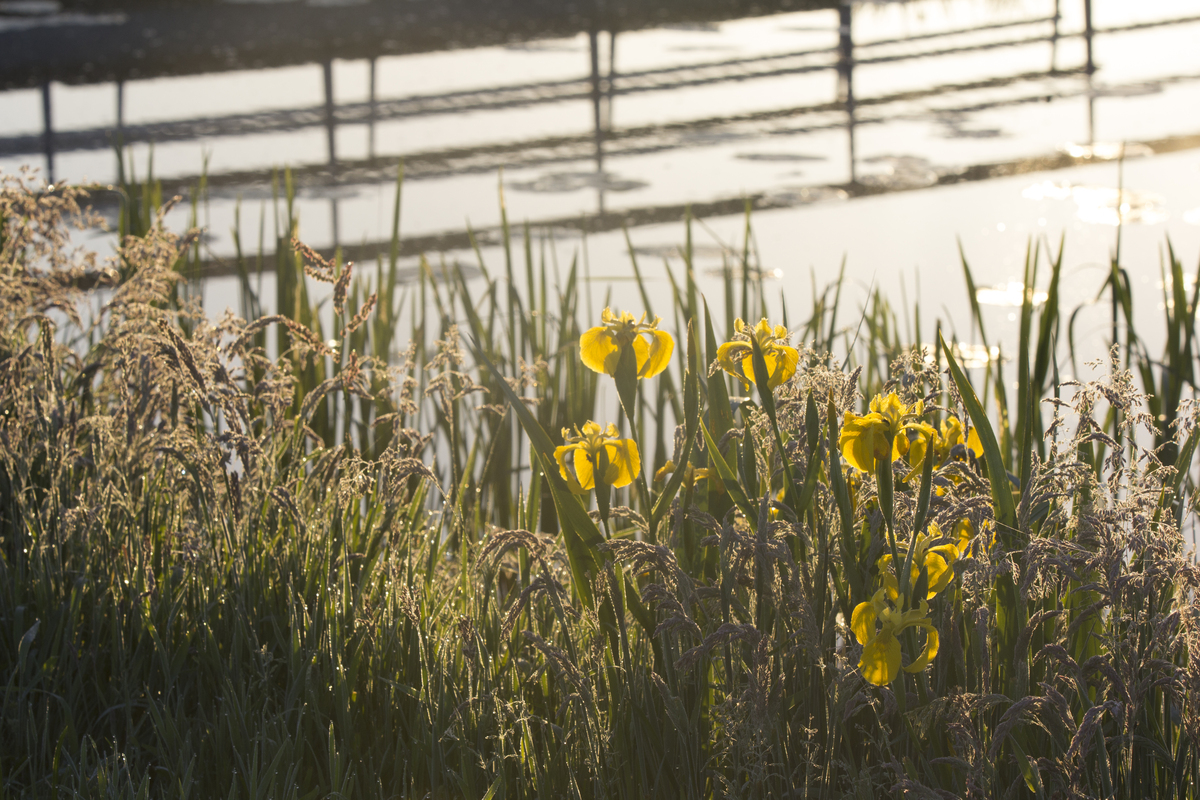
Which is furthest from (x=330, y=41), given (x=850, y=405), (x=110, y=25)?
(x=850, y=405)

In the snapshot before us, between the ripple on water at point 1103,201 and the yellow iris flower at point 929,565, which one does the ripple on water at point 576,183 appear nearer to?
the ripple on water at point 1103,201

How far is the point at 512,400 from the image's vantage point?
3.30ft

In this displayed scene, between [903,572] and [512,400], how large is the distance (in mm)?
400

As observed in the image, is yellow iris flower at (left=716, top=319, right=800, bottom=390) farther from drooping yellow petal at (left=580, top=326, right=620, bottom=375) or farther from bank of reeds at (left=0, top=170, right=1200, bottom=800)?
drooping yellow petal at (left=580, top=326, right=620, bottom=375)

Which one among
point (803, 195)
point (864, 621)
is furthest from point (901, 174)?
point (864, 621)

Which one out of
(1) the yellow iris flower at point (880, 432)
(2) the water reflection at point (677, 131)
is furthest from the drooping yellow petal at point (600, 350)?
(2) the water reflection at point (677, 131)

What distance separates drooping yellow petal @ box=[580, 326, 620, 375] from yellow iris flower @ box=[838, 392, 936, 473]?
9.7 inches

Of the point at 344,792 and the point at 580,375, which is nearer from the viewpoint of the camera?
the point at 344,792

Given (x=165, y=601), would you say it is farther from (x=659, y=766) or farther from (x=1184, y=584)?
(x=1184, y=584)

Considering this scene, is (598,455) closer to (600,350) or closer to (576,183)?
(600,350)

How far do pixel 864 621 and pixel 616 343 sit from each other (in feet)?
1.18

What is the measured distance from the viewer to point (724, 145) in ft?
16.5

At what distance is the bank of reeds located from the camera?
922 millimetres

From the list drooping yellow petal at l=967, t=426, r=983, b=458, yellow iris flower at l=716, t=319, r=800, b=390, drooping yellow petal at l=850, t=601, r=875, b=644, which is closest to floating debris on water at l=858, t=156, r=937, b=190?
drooping yellow petal at l=967, t=426, r=983, b=458
